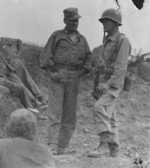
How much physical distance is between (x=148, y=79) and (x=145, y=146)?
426 cm

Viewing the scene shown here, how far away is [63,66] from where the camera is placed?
380 inches

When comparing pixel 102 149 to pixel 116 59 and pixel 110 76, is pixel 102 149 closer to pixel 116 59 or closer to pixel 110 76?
pixel 110 76

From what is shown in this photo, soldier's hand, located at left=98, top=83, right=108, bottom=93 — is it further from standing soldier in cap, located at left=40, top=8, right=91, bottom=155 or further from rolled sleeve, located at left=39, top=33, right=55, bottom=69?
rolled sleeve, located at left=39, top=33, right=55, bottom=69

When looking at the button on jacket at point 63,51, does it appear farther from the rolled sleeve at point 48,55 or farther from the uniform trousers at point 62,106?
the uniform trousers at point 62,106

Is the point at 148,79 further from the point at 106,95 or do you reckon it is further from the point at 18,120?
the point at 18,120

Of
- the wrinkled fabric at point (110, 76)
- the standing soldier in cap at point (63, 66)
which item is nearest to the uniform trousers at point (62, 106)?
the standing soldier in cap at point (63, 66)

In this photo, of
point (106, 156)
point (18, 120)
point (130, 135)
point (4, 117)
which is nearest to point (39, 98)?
point (4, 117)

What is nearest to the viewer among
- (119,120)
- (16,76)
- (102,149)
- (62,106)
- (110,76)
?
(102,149)

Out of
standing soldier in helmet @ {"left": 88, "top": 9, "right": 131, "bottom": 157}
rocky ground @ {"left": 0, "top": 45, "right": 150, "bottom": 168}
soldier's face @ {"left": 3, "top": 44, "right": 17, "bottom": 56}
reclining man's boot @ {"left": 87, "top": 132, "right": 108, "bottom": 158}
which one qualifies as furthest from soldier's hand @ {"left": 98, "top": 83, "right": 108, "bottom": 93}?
soldier's face @ {"left": 3, "top": 44, "right": 17, "bottom": 56}

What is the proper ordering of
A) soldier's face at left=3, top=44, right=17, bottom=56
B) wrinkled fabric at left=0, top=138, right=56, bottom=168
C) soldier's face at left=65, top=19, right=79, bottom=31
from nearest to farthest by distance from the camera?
wrinkled fabric at left=0, top=138, right=56, bottom=168 → soldier's face at left=65, top=19, right=79, bottom=31 → soldier's face at left=3, top=44, right=17, bottom=56

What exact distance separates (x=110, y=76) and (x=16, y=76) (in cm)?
365

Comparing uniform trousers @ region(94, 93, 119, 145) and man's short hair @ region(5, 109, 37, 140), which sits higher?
man's short hair @ region(5, 109, 37, 140)

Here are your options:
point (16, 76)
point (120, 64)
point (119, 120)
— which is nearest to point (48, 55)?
point (120, 64)

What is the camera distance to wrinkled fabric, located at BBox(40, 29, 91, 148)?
9.62 metres
